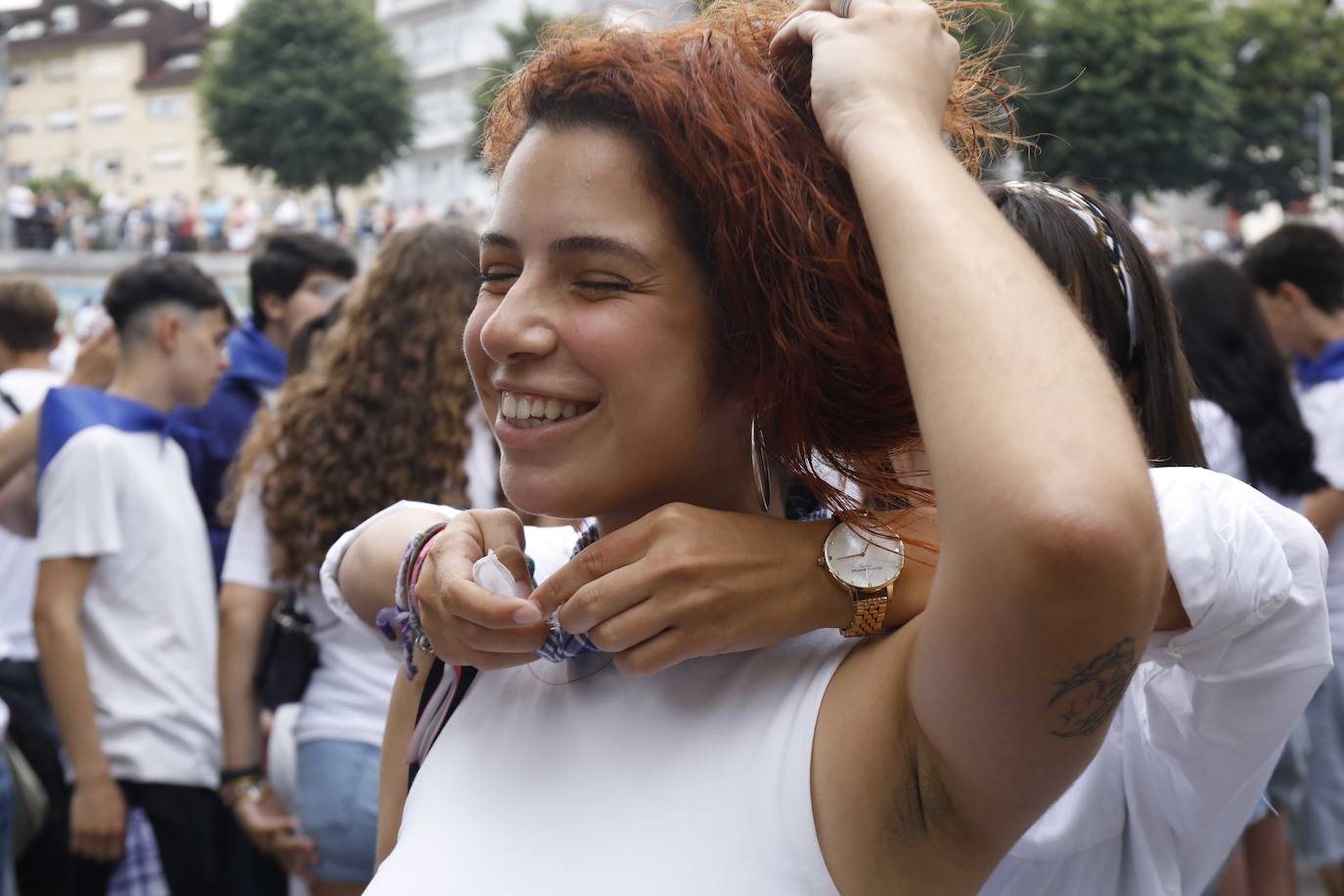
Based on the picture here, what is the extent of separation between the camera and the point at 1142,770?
5.73 feet

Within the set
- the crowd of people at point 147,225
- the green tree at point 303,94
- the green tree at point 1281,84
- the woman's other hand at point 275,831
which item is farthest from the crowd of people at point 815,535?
the green tree at point 1281,84

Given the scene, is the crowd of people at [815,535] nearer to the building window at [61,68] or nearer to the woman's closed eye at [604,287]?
the woman's closed eye at [604,287]

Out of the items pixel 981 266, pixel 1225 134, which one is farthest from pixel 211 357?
pixel 1225 134

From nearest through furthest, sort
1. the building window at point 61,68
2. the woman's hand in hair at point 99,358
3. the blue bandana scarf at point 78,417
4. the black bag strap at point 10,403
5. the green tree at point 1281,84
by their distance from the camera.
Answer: the blue bandana scarf at point 78,417, the woman's hand in hair at point 99,358, the black bag strap at point 10,403, the green tree at point 1281,84, the building window at point 61,68

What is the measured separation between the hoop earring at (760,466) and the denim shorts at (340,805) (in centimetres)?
174

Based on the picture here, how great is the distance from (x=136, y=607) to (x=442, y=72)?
6098 centimetres

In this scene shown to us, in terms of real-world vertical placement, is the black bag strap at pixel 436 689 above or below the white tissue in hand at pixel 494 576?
below

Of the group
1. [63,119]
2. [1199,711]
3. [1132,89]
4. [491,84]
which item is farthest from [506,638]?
[63,119]

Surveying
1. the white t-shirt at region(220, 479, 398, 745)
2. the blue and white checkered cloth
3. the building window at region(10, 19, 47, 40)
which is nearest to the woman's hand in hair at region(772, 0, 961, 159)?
the white t-shirt at region(220, 479, 398, 745)

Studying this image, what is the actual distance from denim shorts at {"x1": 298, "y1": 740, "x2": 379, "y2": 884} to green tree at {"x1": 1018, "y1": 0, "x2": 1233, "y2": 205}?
115ft

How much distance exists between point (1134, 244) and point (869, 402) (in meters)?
1.07

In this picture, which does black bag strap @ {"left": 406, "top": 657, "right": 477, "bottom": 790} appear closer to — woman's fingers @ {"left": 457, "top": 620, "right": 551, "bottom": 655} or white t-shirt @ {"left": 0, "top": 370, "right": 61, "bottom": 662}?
woman's fingers @ {"left": 457, "top": 620, "right": 551, "bottom": 655}

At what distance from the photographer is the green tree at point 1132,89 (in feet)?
117

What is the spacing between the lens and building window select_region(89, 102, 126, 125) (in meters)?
68.1
